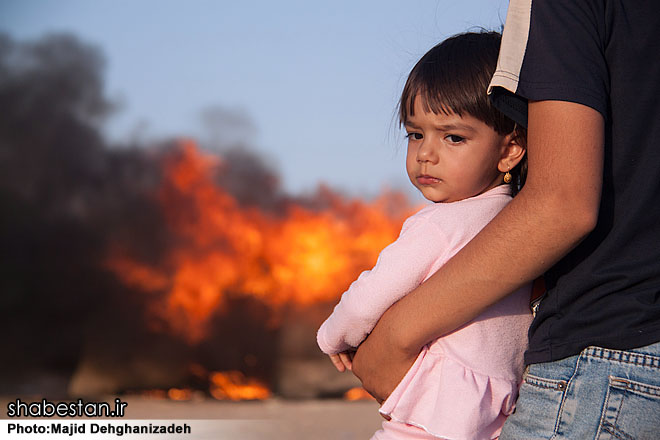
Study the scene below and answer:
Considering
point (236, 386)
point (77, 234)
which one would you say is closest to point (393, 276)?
point (236, 386)

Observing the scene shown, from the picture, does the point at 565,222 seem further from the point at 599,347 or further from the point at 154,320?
the point at 154,320

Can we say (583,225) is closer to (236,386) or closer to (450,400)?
(450,400)

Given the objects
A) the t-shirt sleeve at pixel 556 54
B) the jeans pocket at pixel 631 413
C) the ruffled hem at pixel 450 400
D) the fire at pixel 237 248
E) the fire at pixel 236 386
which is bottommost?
the jeans pocket at pixel 631 413

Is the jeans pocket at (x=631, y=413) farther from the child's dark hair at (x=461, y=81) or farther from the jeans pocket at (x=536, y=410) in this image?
the child's dark hair at (x=461, y=81)

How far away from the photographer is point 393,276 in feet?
4.65

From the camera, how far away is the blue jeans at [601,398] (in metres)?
1.10

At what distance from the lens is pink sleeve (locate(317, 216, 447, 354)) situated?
1.41 meters

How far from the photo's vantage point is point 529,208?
1.13 meters

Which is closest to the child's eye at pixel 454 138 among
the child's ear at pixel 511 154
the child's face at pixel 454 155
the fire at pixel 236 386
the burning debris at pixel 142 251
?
the child's face at pixel 454 155

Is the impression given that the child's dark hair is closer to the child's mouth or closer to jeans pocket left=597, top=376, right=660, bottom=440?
the child's mouth

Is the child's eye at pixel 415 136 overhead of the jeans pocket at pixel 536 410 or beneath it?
overhead

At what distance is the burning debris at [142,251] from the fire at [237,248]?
24 millimetres

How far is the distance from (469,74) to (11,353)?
37.5 feet

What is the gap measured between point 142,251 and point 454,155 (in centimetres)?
1086
